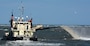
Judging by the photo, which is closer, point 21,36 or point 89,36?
point 21,36

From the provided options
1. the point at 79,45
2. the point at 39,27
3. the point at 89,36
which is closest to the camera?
the point at 79,45

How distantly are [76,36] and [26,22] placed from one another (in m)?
20.3

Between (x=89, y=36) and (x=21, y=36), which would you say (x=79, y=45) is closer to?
(x=21, y=36)

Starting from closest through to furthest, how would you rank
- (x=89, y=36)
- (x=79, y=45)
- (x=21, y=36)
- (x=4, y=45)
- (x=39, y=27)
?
(x=4, y=45) < (x=79, y=45) < (x=21, y=36) < (x=39, y=27) < (x=89, y=36)

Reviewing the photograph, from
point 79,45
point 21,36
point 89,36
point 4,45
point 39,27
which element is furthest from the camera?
point 89,36

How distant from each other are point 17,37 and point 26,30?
3.87 meters

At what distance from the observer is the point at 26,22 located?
420 ft

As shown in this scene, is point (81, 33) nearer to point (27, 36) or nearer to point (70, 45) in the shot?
point (27, 36)

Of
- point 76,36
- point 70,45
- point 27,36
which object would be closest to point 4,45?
point 70,45

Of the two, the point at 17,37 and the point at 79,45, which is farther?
the point at 17,37

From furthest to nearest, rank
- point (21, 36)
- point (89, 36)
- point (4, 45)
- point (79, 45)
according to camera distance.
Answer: point (89, 36) < point (21, 36) < point (79, 45) < point (4, 45)

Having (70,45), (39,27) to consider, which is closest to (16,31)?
(39,27)

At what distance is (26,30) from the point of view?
12731 centimetres

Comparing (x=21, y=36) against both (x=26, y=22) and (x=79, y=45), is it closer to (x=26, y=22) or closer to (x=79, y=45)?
(x=26, y=22)
